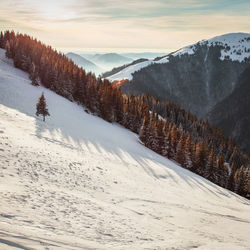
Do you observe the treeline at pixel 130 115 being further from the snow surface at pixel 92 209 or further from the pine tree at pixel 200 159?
the snow surface at pixel 92 209

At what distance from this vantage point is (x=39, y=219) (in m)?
8.94

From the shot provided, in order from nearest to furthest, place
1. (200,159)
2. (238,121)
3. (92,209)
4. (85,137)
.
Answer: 1. (92,209)
2. (85,137)
3. (200,159)
4. (238,121)

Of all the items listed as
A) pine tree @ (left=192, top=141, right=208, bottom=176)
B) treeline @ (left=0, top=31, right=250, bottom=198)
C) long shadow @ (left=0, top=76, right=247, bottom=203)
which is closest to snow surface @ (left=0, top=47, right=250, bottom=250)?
long shadow @ (left=0, top=76, right=247, bottom=203)

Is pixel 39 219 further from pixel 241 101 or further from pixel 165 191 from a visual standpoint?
pixel 241 101

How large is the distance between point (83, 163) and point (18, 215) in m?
11.7

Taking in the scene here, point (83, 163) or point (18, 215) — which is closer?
point (18, 215)

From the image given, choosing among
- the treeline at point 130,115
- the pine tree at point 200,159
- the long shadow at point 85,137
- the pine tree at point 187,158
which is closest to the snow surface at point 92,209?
the long shadow at point 85,137

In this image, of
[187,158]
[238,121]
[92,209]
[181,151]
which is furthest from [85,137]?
[238,121]

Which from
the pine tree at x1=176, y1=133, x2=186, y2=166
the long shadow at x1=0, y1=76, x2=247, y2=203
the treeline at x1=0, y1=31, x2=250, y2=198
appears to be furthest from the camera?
the pine tree at x1=176, y1=133, x2=186, y2=166

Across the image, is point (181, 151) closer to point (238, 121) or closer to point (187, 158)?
point (187, 158)

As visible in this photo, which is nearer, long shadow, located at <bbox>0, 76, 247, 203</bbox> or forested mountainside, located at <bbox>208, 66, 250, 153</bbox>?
long shadow, located at <bbox>0, 76, 247, 203</bbox>

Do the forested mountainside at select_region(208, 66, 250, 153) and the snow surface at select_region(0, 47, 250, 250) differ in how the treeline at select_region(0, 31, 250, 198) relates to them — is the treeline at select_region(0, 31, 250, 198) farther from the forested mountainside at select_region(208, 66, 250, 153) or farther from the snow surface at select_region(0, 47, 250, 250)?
the forested mountainside at select_region(208, 66, 250, 153)

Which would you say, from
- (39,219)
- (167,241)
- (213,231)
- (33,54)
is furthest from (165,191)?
(33,54)

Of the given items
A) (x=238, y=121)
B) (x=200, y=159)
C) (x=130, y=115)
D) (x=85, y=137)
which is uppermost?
(x=130, y=115)
